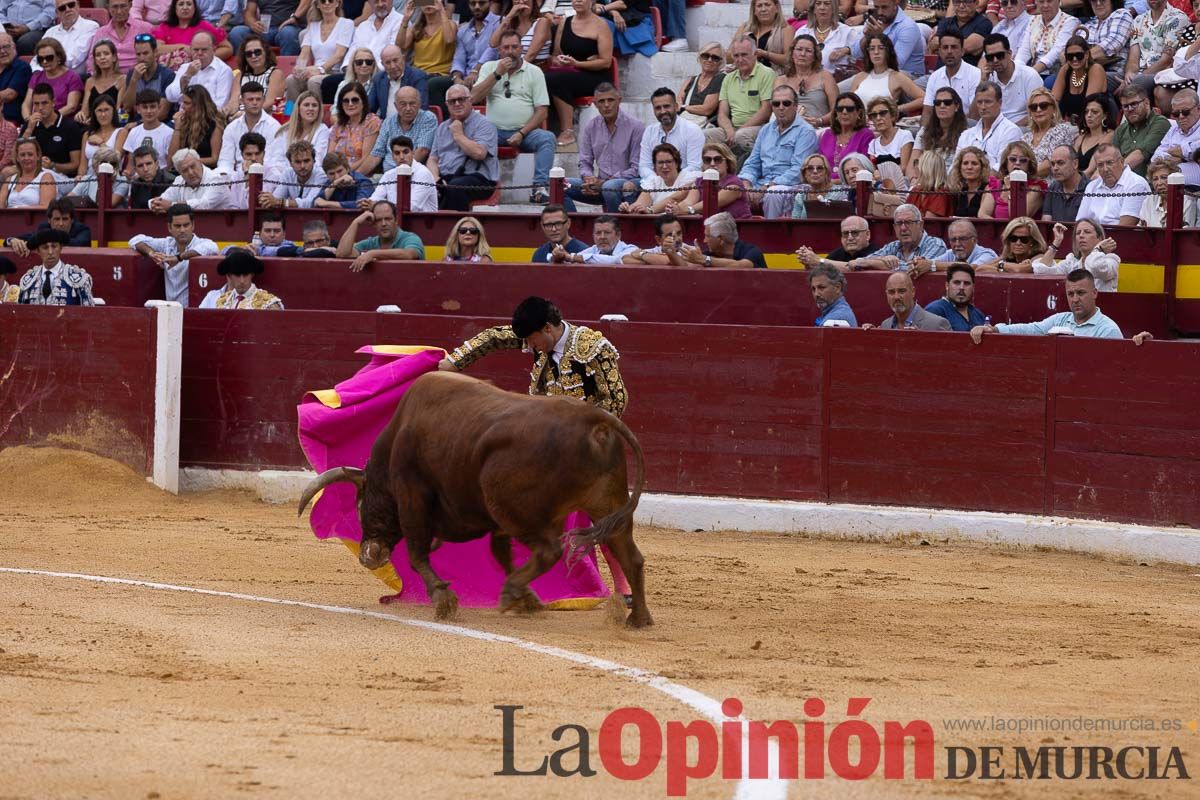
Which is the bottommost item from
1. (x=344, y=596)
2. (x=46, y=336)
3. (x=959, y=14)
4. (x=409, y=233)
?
(x=344, y=596)

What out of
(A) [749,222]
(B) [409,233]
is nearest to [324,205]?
(B) [409,233]

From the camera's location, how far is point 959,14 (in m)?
11.5

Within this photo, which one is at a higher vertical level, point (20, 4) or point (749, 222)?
point (20, 4)

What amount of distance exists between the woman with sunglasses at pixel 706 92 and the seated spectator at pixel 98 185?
3873 millimetres

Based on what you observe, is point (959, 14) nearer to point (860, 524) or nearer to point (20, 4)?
point (860, 524)

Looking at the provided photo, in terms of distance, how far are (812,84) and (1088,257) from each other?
3042mm

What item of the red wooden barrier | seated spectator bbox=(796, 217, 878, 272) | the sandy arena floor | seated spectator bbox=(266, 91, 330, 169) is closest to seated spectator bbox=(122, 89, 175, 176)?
seated spectator bbox=(266, 91, 330, 169)

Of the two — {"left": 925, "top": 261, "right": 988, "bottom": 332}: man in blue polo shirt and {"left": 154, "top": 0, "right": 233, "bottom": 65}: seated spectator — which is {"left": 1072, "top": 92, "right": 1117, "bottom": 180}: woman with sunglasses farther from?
{"left": 154, "top": 0, "right": 233, "bottom": 65}: seated spectator

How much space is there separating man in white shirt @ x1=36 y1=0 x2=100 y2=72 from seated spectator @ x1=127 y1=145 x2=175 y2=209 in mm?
2527

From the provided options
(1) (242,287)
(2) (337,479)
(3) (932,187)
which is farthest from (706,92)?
(2) (337,479)

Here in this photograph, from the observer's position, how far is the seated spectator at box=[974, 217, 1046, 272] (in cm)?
941

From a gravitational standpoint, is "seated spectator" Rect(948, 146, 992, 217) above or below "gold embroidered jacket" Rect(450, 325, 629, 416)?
above

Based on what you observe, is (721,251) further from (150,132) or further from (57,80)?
(57,80)

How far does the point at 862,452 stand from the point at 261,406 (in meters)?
3.78
